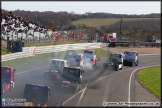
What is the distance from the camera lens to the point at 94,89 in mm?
23781

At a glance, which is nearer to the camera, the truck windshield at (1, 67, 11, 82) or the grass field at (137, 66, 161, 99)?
the truck windshield at (1, 67, 11, 82)

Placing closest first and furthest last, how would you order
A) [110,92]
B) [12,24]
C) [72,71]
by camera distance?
[110,92]
[72,71]
[12,24]

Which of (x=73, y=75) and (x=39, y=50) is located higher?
(x=39, y=50)

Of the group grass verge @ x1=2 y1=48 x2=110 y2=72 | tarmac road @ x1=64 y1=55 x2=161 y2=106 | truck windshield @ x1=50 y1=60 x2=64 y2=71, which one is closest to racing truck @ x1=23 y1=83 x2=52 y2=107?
tarmac road @ x1=64 y1=55 x2=161 y2=106

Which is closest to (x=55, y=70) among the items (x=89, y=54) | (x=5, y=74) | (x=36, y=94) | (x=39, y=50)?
(x=5, y=74)

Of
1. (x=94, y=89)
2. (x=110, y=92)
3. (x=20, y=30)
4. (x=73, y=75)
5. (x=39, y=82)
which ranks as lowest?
(x=110, y=92)

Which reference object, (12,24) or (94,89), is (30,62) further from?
(94,89)

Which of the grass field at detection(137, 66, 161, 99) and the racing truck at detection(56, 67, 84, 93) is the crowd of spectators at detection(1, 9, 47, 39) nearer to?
the racing truck at detection(56, 67, 84, 93)

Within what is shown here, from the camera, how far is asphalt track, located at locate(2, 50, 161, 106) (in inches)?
778

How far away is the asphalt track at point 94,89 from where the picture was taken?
64.8ft

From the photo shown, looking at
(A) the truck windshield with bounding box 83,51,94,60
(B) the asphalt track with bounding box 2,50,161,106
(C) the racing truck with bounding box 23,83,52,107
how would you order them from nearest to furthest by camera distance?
1. (C) the racing truck with bounding box 23,83,52,107
2. (B) the asphalt track with bounding box 2,50,161,106
3. (A) the truck windshield with bounding box 83,51,94,60

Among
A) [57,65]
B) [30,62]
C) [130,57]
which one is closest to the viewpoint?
[57,65]

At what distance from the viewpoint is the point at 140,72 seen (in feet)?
115

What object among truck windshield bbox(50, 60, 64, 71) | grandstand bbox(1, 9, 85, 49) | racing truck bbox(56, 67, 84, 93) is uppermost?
grandstand bbox(1, 9, 85, 49)
